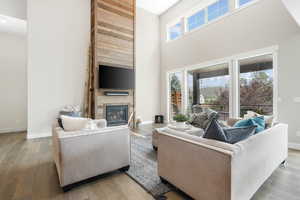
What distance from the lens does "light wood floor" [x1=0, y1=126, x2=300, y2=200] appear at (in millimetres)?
1646

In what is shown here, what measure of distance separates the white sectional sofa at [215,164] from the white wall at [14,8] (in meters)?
5.38

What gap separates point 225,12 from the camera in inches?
171

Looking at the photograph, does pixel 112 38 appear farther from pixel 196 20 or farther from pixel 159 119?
pixel 159 119

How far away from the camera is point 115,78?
4.96 m

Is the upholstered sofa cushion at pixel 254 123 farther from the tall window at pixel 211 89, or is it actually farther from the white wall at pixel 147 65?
the white wall at pixel 147 65

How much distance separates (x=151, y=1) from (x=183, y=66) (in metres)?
2.85

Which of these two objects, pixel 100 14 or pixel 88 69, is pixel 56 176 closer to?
pixel 88 69

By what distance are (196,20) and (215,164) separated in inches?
214

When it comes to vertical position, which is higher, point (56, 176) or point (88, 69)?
point (88, 69)

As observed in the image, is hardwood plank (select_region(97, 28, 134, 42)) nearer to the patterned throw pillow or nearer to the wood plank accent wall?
the wood plank accent wall

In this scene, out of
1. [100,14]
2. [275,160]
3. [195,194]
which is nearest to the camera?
[195,194]

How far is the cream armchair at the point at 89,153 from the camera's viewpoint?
1.68m

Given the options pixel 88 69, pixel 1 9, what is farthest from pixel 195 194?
pixel 1 9

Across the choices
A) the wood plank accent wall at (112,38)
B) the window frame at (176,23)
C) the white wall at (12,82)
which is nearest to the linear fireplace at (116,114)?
the wood plank accent wall at (112,38)
